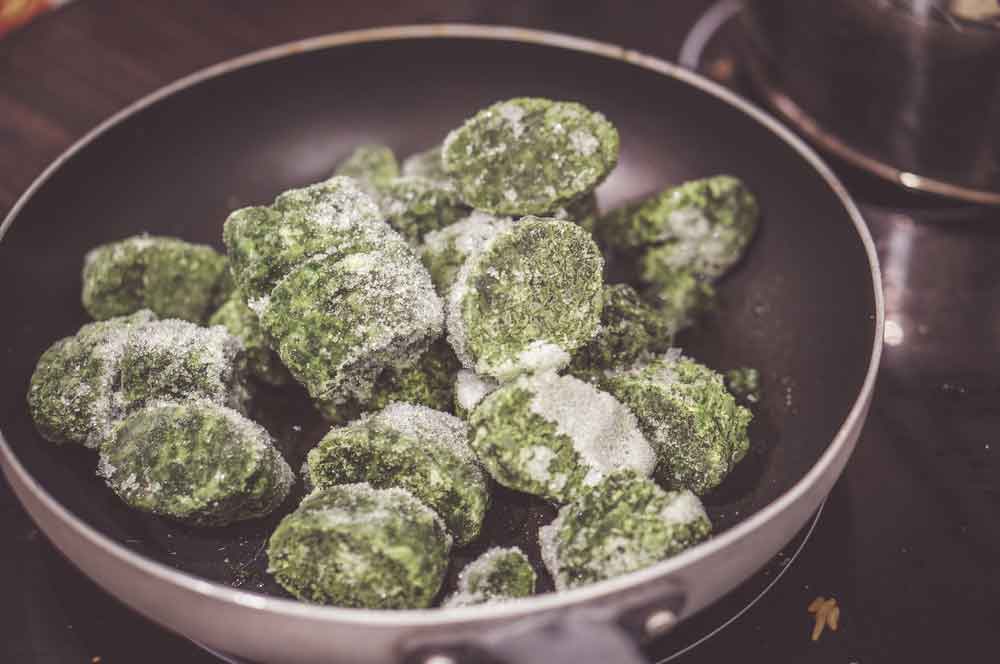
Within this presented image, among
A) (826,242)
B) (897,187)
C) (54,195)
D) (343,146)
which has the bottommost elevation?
(897,187)

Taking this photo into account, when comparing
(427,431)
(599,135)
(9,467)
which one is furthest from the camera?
(599,135)

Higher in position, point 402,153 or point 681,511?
point 402,153

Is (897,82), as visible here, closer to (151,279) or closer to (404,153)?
(404,153)

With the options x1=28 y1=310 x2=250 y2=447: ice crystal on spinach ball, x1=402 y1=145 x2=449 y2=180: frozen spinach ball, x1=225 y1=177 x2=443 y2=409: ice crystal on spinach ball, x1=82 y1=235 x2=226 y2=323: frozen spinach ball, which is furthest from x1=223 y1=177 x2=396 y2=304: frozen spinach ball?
x1=402 y1=145 x2=449 y2=180: frozen spinach ball

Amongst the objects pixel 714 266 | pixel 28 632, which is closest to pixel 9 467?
pixel 28 632

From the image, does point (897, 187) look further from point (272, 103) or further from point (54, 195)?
point (54, 195)

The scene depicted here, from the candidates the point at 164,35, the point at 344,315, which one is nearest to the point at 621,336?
the point at 344,315

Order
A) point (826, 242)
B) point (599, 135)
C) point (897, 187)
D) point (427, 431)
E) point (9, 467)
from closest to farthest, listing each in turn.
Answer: point (9, 467)
point (427, 431)
point (599, 135)
point (826, 242)
point (897, 187)

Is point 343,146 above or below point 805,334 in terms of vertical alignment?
above
